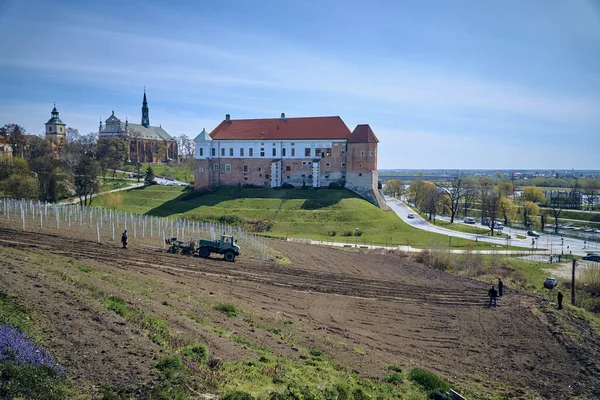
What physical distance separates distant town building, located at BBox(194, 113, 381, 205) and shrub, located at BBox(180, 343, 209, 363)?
2238 inches

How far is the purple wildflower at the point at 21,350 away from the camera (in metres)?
8.77

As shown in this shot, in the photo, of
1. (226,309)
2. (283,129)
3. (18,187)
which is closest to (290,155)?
(283,129)

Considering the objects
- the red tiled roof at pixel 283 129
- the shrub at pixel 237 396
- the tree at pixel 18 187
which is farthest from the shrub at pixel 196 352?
the red tiled roof at pixel 283 129

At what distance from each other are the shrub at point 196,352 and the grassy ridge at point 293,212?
34413mm

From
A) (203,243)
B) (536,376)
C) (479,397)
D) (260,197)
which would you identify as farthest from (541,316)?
(260,197)

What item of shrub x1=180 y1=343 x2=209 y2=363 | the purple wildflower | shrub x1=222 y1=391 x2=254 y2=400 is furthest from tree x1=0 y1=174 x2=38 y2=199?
shrub x1=222 y1=391 x2=254 y2=400

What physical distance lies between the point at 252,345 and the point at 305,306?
26.2 ft

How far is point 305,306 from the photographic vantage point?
70.4 feet

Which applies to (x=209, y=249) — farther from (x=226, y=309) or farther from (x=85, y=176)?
(x=85, y=176)

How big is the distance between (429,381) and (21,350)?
1119 cm

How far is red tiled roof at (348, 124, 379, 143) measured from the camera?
68.1 metres

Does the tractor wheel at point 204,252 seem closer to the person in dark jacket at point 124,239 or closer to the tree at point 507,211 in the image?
the person in dark jacket at point 124,239

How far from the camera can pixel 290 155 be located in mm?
71812

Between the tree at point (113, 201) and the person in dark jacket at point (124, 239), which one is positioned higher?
the tree at point (113, 201)
